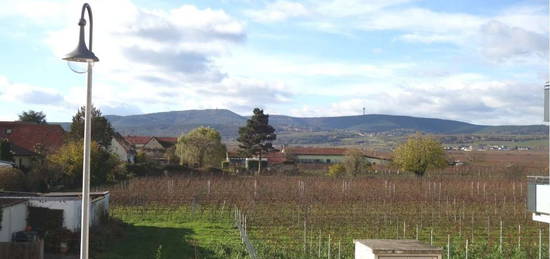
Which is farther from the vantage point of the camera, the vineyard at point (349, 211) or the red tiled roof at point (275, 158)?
the red tiled roof at point (275, 158)

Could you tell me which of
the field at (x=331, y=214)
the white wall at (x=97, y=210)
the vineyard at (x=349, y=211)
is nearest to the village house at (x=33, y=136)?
the field at (x=331, y=214)

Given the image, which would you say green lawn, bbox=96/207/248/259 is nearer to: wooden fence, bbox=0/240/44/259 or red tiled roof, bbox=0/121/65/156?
wooden fence, bbox=0/240/44/259

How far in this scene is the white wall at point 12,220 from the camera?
18.3 metres

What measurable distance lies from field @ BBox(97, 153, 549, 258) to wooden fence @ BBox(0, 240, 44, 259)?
14.2 ft

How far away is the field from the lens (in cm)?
2170

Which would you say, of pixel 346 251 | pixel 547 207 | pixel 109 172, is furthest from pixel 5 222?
pixel 109 172

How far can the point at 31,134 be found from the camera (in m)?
51.5

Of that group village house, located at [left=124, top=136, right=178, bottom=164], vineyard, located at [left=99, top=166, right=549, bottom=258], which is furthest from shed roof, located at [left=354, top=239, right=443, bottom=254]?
village house, located at [left=124, top=136, right=178, bottom=164]

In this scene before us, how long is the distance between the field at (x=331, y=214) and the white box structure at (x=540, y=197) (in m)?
2.33

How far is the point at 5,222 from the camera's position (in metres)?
18.5

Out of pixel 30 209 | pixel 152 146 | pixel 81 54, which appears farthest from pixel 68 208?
pixel 152 146

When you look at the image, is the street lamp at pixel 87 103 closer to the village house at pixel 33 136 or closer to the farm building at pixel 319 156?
the village house at pixel 33 136

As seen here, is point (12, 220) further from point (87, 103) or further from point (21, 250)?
point (87, 103)

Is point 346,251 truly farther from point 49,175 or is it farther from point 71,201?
point 49,175
